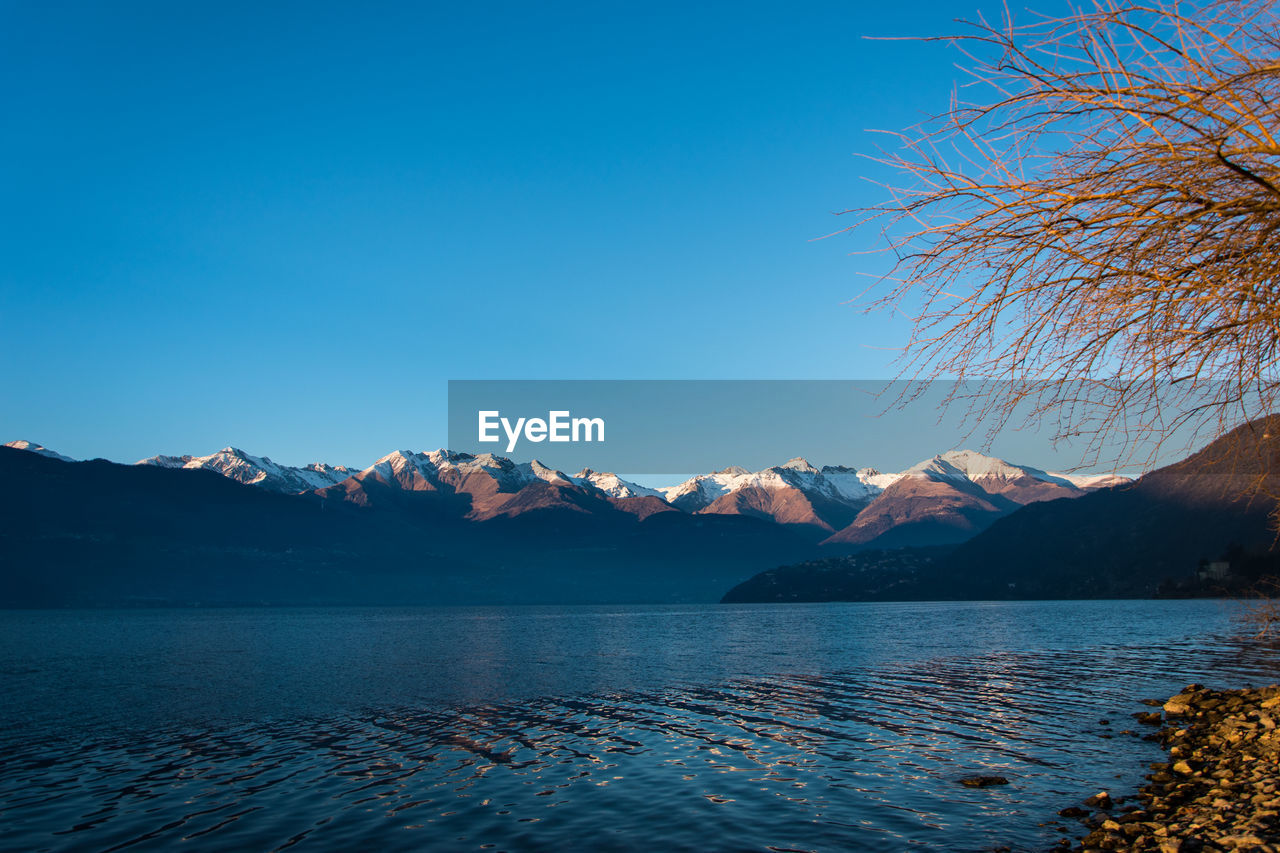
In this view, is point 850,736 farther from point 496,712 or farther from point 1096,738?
point 496,712

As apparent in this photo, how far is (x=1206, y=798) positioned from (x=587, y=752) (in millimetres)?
17804

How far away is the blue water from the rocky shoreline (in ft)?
3.42

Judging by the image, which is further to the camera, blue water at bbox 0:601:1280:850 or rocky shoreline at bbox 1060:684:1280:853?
blue water at bbox 0:601:1280:850

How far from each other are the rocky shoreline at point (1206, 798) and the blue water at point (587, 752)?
104 centimetres

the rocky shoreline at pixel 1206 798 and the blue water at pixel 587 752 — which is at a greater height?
the rocky shoreline at pixel 1206 798

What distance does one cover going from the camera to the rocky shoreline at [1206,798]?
44.8 feet

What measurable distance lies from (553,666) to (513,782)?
42.6 metres

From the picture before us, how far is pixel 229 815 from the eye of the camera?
66.5ft

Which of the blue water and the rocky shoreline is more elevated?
the rocky shoreline

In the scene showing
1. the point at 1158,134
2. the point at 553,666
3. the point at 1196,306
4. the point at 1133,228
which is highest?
the point at 1158,134

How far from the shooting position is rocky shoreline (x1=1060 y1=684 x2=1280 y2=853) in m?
13.7

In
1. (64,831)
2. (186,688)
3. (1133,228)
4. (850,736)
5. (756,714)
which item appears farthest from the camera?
(186,688)

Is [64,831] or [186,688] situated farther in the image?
[186,688]

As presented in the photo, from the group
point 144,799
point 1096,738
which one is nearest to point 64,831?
point 144,799
